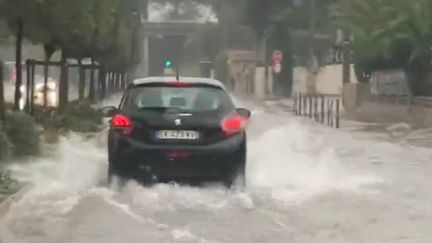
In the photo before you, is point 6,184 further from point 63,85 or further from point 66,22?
point 63,85

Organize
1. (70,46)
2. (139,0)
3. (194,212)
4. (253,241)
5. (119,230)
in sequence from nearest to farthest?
(253,241) < (119,230) < (194,212) < (70,46) < (139,0)

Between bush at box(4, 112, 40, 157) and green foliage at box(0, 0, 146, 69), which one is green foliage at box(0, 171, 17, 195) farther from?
bush at box(4, 112, 40, 157)

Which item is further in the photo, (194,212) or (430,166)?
(430,166)

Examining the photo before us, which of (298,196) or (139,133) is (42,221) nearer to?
(139,133)

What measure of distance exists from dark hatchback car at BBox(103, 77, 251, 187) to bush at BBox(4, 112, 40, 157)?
4.41m

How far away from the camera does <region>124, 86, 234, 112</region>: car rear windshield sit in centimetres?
1425

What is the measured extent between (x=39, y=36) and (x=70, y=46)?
8.18 m

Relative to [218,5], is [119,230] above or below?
below

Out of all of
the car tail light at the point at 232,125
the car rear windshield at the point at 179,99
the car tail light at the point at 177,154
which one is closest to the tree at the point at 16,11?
the car rear windshield at the point at 179,99

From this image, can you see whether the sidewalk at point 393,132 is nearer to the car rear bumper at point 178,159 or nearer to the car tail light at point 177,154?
the car rear bumper at point 178,159

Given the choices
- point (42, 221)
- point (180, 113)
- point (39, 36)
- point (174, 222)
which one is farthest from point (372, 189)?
point (39, 36)

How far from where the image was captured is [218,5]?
97.1 meters

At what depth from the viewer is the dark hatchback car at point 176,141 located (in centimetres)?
1395

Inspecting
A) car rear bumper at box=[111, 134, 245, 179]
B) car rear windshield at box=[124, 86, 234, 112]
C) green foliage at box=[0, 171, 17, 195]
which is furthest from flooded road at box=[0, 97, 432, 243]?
car rear windshield at box=[124, 86, 234, 112]
